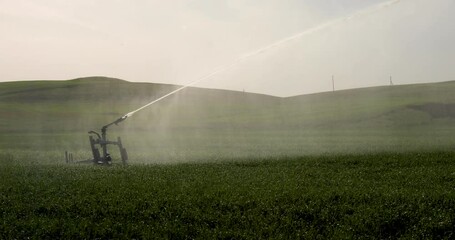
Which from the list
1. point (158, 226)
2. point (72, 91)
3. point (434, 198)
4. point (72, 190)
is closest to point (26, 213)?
point (72, 190)

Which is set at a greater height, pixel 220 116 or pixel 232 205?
pixel 220 116

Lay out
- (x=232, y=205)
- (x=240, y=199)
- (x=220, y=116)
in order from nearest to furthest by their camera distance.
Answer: (x=232, y=205), (x=240, y=199), (x=220, y=116)

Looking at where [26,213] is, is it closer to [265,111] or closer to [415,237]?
[415,237]

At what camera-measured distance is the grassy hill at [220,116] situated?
1903 inches

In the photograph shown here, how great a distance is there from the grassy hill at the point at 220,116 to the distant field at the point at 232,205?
79.9 feet

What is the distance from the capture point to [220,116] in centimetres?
7275

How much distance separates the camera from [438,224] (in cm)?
1145

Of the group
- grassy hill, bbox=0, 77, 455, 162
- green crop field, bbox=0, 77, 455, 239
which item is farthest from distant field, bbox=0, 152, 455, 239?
grassy hill, bbox=0, 77, 455, 162

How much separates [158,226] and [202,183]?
473cm

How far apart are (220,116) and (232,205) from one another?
2351 inches

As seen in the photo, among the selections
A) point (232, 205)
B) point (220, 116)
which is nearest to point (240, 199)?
point (232, 205)

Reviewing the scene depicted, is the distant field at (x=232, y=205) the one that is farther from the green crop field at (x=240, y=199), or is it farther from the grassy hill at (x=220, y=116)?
the grassy hill at (x=220, y=116)

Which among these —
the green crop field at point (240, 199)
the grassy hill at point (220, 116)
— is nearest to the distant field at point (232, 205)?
the green crop field at point (240, 199)

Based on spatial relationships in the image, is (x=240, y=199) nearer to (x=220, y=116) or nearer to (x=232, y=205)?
(x=232, y=205)
